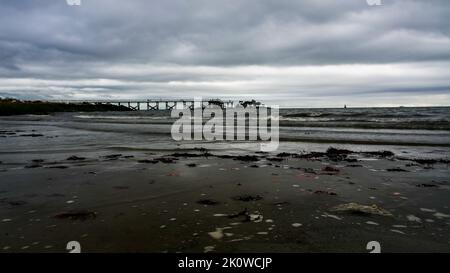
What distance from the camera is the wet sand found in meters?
4.48

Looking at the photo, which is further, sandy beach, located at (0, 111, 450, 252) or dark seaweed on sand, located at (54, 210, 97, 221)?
dark seaweed on sand, located at (54, 210, 97, 221)

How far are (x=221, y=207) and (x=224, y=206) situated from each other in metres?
0.07

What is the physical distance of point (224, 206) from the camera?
6.03 m

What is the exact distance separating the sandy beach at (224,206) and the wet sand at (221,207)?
2 centimetres

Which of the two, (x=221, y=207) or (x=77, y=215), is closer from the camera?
(x=77, y=215)

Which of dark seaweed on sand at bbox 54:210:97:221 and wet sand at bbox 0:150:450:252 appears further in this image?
dark seaweed on sand at bbox 54:210:97:221

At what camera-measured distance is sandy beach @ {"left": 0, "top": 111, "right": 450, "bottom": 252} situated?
4492mm

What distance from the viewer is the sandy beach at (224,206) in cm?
449

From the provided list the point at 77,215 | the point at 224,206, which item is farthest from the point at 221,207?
the point at 77,215

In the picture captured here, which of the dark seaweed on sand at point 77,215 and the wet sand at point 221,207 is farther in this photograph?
the dark seaweed on sand at point 77,215

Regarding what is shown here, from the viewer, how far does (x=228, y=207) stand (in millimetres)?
5969

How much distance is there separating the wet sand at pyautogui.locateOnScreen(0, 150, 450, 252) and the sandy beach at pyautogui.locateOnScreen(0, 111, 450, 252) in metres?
0.02

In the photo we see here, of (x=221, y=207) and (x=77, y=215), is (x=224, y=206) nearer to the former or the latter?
(x=221, y=207)

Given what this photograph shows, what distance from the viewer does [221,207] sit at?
598 centimetres
